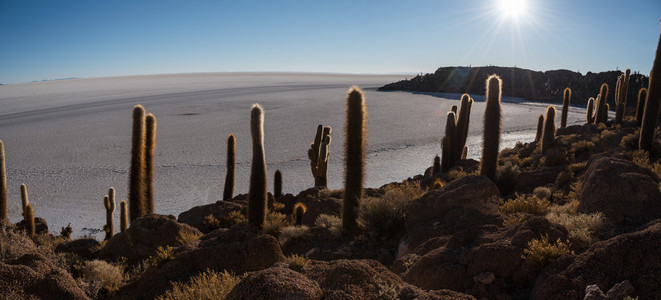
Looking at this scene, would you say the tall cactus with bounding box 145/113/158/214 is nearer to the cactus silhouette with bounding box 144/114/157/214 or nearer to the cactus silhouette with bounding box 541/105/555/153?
the cactus silhouette with bounding box 144/114/157/214

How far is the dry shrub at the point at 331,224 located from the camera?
7.93 metres

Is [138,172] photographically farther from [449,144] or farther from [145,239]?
[449,144]

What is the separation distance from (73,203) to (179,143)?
11522 millimetres

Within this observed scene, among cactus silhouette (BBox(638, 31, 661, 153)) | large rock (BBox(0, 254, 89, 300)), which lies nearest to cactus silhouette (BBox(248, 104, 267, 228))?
large rock (BBox(0, 254, 89, 300))

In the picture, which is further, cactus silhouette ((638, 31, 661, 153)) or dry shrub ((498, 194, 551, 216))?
cactus silhouette ((638, 31, 661, 153))

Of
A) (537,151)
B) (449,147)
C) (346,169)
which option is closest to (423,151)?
(537,151)

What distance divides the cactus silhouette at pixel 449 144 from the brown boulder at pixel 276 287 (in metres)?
11.5

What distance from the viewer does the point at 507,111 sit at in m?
43.2

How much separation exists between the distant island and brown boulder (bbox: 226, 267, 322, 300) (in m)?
49.4

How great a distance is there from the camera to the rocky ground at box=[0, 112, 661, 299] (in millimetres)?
3719

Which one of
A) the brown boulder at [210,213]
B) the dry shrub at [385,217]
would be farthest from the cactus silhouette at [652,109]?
the brown boulder at [210,213]

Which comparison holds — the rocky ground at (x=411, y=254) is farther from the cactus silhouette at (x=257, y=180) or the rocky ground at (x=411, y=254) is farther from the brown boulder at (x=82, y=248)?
the cactus silhouette at (x=257, y=180)

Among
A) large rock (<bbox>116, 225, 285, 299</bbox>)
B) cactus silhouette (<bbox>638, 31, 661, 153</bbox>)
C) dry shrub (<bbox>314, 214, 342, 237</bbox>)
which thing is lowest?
dry shrub (<bbox>314, 214, 342, 237</bbox>)

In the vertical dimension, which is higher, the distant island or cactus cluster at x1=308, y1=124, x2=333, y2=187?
the distant island
